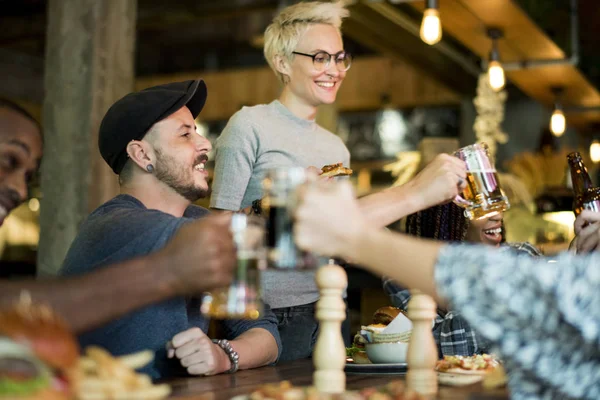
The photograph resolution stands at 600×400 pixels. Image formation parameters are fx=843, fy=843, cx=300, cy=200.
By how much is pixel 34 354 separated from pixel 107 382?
4.2 inches

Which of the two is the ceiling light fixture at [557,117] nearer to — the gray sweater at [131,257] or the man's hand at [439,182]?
the man's hand at [439,182]

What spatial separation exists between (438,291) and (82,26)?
3505 millimetres

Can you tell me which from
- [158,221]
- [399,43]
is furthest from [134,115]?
[399,43]

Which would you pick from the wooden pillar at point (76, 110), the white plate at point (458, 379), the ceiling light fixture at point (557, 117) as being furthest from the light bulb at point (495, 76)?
the white plate at point (458, 379)

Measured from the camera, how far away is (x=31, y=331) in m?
1.03

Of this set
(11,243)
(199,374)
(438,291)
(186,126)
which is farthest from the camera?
(11,243)

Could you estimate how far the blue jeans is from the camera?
248cm

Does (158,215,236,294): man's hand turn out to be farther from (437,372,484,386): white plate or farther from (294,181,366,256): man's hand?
(437,372,484,386): white plate

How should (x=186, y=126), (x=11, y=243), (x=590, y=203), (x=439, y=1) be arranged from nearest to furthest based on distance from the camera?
(x=186, y=126), (x=590, y=203), (x=439, y=1), (x=11, y=243)

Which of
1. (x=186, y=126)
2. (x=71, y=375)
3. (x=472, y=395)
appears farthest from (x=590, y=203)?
(x=71, y=375)

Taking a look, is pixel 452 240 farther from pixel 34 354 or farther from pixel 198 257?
pixel 34 354

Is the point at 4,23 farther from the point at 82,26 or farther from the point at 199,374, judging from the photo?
the point at 199,374

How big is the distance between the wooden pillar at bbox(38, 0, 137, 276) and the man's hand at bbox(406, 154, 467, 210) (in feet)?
8.88

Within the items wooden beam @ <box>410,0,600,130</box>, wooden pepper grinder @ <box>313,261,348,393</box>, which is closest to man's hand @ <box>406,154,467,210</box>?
wooden pepper grinder @ <box>313,261,348,393</box>
